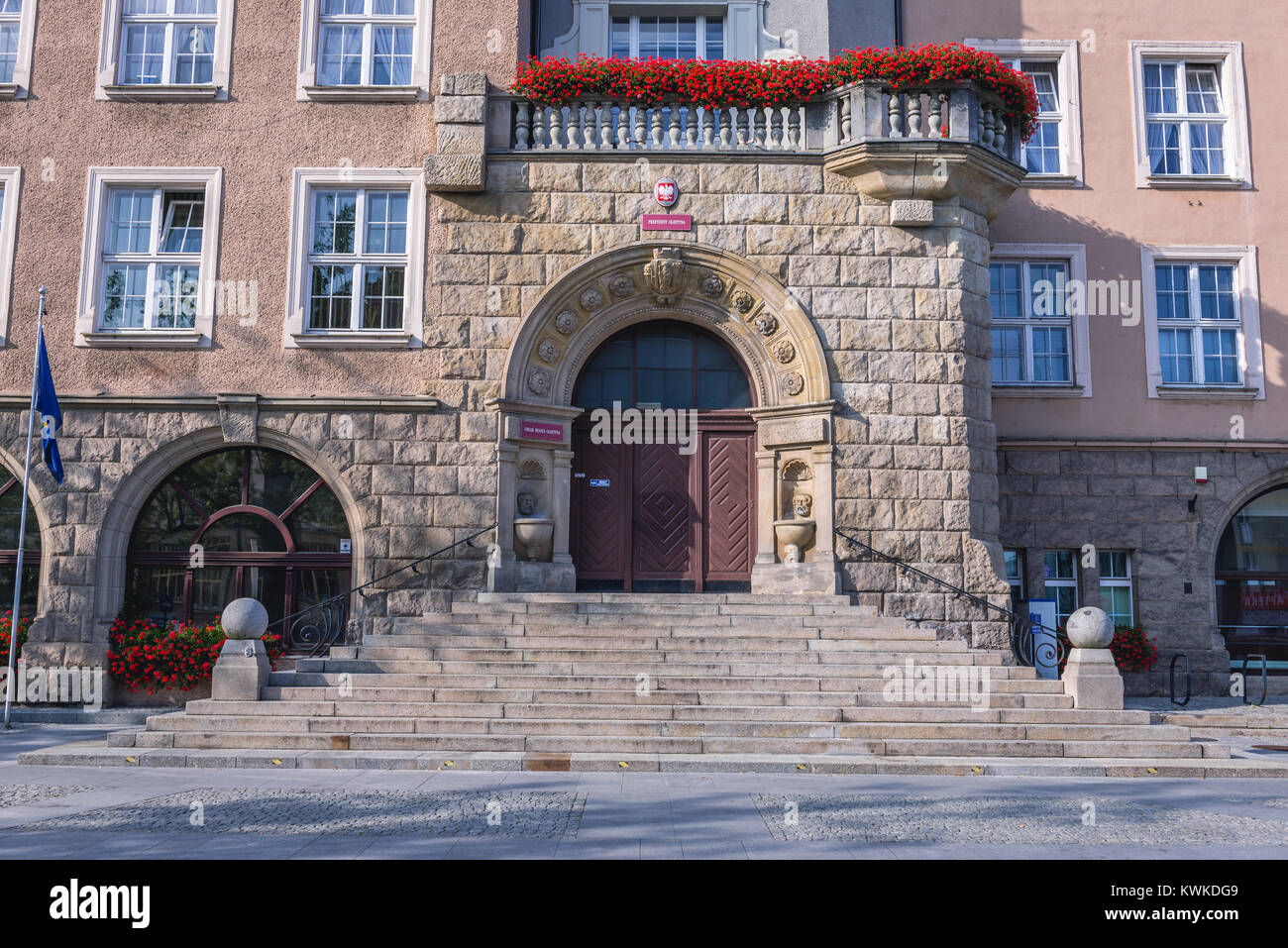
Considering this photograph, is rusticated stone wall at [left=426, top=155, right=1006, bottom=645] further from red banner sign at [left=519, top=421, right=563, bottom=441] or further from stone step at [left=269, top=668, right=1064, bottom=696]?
stone step at [left=269, top=668, right=1064, bottom=696]

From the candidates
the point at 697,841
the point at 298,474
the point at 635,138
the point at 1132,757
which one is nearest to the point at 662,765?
the point at 697,841

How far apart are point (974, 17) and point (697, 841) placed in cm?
1493

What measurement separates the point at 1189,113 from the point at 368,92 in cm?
1298

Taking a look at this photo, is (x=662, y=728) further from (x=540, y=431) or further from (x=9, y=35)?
(x=9, y=35)

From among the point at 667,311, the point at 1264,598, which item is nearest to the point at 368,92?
the point at 667,311

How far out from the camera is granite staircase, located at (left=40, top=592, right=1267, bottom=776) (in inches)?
380

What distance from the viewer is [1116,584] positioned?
15.7m

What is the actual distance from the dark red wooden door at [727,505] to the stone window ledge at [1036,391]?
430 centimetres

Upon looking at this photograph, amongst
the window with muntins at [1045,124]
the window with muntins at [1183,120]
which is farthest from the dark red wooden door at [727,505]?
the window with muntins at [1183,120]

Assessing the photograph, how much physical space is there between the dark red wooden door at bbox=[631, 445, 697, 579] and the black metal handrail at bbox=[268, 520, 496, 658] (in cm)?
213

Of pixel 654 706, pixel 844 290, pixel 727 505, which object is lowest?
pixel 654 706

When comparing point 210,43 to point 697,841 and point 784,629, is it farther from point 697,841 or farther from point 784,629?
point 697,841

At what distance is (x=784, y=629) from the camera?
12078mm

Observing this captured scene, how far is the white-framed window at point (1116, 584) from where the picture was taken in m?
15.6
